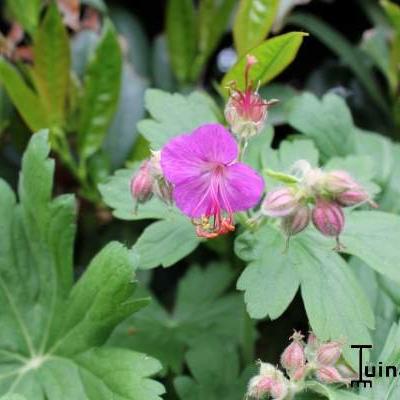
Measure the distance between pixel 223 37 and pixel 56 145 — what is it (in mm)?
495

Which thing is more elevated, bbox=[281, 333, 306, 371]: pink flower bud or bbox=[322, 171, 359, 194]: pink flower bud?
bbox=[322, 171, 359, 194]: pink flower bud

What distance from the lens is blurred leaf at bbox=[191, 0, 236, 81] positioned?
4.91 feet

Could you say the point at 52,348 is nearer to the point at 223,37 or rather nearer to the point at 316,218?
the point at 316,218

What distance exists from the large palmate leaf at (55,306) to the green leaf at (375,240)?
0.97 feet

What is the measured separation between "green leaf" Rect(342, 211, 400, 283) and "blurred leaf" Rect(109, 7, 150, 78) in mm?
716

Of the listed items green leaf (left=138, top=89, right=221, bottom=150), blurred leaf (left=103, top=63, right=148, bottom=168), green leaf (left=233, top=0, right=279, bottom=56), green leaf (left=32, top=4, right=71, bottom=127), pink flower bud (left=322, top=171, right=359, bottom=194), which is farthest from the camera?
blurred leaf (left=103, top=63, right=148, bottom=168)

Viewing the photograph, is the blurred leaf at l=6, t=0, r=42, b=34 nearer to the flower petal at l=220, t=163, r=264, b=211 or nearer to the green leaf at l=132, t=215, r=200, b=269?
the green leaf at l=132, t=215, r=200, b=269

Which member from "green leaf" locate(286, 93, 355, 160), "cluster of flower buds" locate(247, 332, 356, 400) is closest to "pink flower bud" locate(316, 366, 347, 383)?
"cluster of flower buds" locate(247, 332, 356, 400)

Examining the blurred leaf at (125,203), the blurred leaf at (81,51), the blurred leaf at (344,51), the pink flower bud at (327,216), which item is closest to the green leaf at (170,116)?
the blurred leaf at (125,203)

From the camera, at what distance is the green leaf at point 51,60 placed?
135 centimetres

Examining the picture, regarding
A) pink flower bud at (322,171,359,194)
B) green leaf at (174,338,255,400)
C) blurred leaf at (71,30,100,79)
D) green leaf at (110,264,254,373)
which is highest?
pink flower bud at (322,171,359,194)

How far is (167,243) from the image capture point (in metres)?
1.03

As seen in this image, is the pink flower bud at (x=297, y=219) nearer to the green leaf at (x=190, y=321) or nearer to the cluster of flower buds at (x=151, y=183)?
the cluster of flower buds at (x=151, y=183)

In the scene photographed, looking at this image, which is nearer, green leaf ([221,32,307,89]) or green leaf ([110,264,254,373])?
green leaf ([221,32,307,89])
